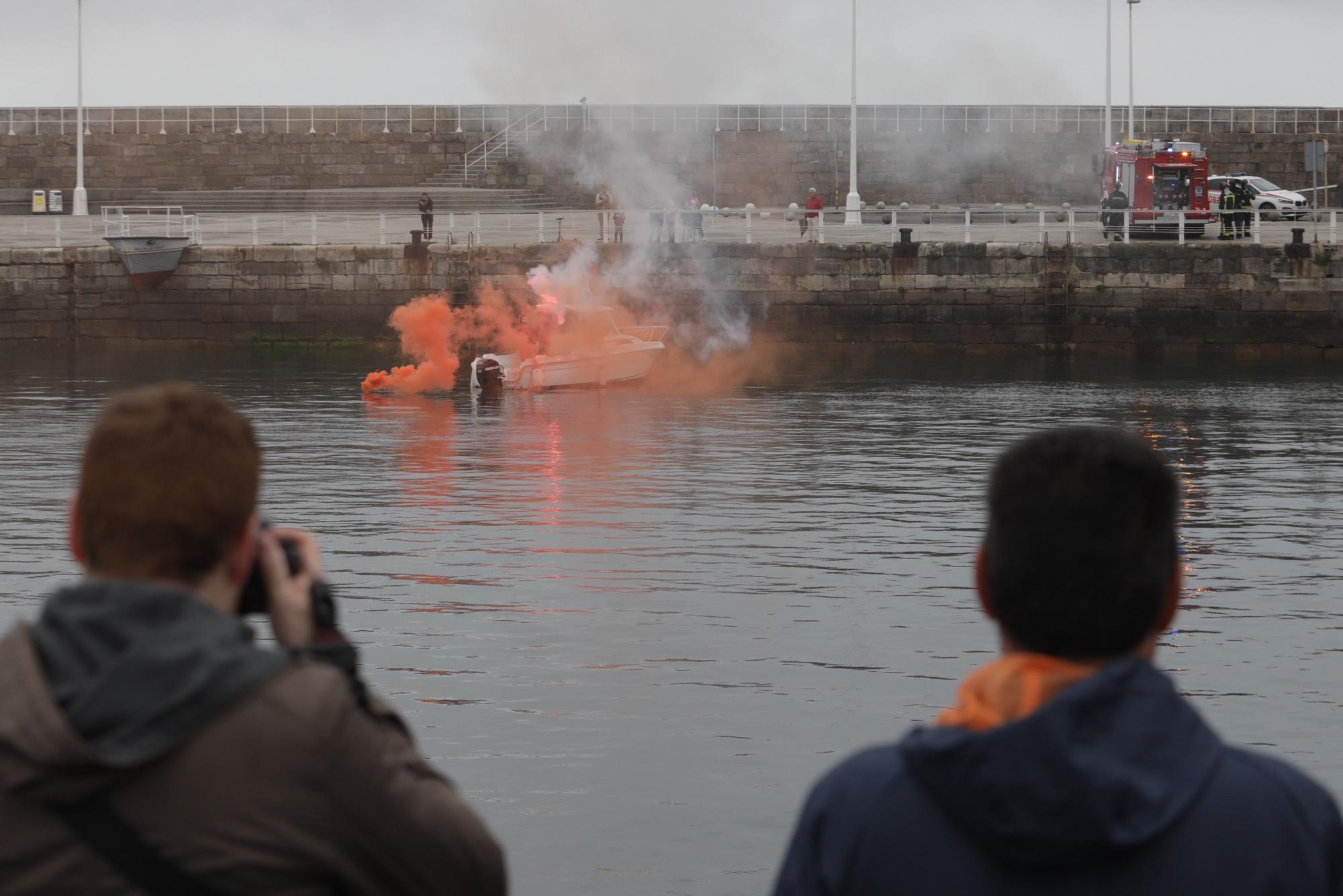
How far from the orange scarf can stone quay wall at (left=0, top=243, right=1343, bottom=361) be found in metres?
31.9

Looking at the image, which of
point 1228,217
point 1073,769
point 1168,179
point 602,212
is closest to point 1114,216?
point 1228,217

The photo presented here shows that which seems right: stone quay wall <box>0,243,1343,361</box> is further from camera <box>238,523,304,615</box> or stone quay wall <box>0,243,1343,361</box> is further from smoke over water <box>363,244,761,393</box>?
camera <box>238,523,304,615</box>

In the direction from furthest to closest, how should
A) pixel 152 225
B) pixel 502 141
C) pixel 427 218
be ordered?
pixel 502 141 → pixel 152 225 → pixel 427 218

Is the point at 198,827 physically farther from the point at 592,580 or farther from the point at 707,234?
the point at 707,234

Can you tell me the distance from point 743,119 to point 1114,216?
15.2 metres

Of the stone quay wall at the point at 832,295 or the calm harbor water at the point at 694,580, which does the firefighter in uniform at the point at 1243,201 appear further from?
the calm harbor water at the point at 694,580

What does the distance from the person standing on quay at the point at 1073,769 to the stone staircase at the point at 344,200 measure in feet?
141

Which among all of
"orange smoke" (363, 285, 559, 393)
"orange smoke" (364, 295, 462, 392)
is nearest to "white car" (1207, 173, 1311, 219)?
"orange smoke" (363, 285, 559, 393)

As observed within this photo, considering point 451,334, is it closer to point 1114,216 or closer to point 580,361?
point 580,361

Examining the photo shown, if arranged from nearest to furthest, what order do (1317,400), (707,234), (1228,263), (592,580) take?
(592,580) < (1317,400) < (1228,263) < (707,234)

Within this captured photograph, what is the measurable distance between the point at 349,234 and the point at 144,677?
35.9m

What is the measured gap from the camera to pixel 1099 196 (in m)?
46.9

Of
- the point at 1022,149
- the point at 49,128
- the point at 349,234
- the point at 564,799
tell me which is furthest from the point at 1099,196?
the point at 564,799

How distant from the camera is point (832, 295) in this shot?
34000 mm
